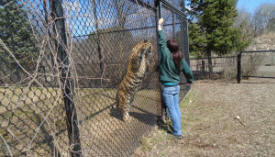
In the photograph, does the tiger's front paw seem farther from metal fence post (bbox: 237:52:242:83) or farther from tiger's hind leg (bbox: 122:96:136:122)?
metal fence post (bbox: 237:52:242:83)

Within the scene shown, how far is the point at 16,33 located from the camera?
1520mm

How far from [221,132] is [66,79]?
3318 millimetres

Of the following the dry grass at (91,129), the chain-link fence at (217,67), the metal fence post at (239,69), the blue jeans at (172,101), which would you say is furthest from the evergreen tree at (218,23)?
the blue jeans at (172,101)

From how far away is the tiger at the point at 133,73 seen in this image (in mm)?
3289

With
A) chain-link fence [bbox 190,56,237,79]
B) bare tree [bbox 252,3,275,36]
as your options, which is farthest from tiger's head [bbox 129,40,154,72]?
bare tree [bbox 252,3,275,36]

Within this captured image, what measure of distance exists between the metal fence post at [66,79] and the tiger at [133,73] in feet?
6.02

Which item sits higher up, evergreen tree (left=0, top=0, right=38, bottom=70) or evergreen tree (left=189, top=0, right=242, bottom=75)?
evergreen tree (left=189, top=0, right=242, bottom=75)

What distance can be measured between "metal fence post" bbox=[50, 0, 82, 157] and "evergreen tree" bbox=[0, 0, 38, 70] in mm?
214

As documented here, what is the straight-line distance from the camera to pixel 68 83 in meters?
1.55

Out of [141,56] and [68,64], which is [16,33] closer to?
[68,64]

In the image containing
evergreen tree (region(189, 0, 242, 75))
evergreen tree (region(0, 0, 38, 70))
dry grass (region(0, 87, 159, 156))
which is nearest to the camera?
evergreen tree (region(0, 0, 38, 70))

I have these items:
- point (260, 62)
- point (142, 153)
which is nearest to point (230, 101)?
point (142, 153)

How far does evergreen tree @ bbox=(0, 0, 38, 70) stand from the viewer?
1.29 m

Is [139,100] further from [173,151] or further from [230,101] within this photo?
[230,101]
